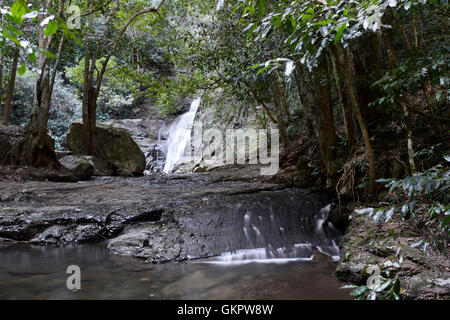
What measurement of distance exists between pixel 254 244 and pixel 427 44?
3.84 metres

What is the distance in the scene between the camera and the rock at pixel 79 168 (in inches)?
357

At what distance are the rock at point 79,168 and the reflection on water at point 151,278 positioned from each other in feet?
16.3

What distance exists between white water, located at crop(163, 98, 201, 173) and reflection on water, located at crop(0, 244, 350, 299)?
1225 cm

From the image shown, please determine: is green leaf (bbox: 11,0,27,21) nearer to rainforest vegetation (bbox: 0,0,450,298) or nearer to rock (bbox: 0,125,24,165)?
rainforest vegetation (bbox: 0,0,450,298)

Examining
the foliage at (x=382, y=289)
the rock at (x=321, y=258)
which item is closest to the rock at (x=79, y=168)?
the rock at (x=321, y=258)

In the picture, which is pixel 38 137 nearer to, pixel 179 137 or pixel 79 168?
pixel 79 168

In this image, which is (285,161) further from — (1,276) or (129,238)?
(1,276)

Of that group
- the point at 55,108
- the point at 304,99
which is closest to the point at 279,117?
the point at 304,99

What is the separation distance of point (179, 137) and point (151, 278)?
1495 cm

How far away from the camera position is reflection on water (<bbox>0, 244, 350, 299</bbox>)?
2967mm

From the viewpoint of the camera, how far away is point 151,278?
3.39m
